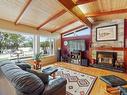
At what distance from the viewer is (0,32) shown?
4.64m

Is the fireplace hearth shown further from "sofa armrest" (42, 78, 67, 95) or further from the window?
"sofa armrest" (42, 78, 67, 95)

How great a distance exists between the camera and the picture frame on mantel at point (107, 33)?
5312mm

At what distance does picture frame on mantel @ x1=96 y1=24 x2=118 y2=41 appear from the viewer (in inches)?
209

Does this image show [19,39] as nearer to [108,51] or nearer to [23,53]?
[23,53]

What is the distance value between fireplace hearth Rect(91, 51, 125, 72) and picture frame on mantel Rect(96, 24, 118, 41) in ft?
2.45

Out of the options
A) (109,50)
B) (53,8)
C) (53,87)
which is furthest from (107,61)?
(53,87)

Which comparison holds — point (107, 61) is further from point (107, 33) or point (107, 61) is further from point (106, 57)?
point (107, 33)

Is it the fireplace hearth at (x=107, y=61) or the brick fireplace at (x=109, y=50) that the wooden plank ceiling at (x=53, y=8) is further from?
Answer: the fireplace hearth at (x=107, y=61)

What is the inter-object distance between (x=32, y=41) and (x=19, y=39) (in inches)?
34.2

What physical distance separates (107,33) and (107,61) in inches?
56.3

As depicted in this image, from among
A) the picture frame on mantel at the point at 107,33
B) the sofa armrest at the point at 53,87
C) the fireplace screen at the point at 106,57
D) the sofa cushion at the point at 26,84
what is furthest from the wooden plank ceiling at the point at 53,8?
the sofa cushion at the point at 26,84

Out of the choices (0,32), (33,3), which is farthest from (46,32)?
(33,3)

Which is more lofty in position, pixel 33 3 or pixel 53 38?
pixel 33 3

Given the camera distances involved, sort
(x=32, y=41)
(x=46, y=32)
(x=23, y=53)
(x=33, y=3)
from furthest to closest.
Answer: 1. (x=46, y=32)
2. (x=32, y=41)
3. (x=23, y=53)
4. (x=33, y=3)
